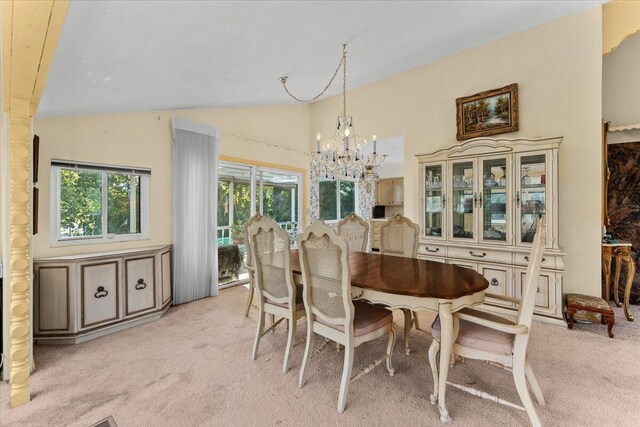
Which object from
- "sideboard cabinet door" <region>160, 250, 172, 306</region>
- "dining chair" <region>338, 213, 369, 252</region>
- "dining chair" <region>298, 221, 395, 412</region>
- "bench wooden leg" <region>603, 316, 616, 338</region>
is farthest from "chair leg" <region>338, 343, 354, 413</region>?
"bench wooden leg" <region>603, 316, 616, 338</region>

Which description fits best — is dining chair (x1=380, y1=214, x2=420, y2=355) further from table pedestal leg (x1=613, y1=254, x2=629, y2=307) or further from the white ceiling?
table pedestal leg (x1=613, y1=254, x2=629, y2=307)

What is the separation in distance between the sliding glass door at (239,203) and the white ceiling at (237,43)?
117cm

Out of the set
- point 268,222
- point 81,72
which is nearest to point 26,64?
point 81,72

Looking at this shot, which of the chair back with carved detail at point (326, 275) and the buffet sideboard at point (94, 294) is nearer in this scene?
the chair back with carved detail at point (326, 275)

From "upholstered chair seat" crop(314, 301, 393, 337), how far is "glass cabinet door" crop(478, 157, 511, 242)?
197 centimetres

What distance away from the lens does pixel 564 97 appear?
3123mm

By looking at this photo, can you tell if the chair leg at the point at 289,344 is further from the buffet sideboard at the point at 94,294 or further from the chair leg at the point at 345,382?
the buffet sideboard at the point at 94,294

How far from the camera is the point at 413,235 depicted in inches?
118

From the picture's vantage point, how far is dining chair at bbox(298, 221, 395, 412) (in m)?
1.79

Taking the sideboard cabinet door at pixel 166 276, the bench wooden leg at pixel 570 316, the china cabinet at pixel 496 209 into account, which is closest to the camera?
the bench wooden leg at pixel 570 316

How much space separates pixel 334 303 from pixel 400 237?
4.84ft

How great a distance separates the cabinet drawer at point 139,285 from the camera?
2924mm

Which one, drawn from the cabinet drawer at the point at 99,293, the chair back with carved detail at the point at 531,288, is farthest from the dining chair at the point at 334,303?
the cabinet drawer at the point at 99,293

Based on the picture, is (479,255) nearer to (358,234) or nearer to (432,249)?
(432,249)
